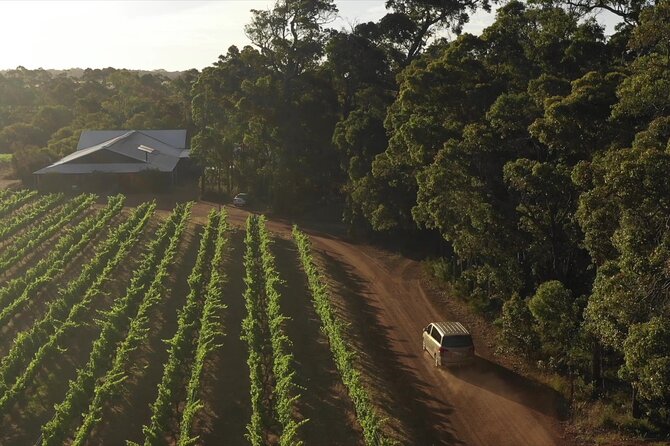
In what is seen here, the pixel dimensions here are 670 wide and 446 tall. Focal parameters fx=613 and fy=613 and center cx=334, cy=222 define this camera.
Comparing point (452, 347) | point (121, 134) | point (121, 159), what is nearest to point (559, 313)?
point (452, 347)

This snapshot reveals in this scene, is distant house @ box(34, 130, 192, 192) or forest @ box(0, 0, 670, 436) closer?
forest @ box(0, 0, 670, 436)

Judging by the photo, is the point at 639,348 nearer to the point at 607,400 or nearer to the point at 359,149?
the point at 607,400

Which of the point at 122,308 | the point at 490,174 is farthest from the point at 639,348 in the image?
the point at 122,308

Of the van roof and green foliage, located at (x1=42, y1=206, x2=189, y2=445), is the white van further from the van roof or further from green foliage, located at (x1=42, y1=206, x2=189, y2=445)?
green foliage, located at (x1=42, y1=206, x2=189, y2=445)

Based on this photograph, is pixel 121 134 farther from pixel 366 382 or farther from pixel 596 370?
pixel 596 370

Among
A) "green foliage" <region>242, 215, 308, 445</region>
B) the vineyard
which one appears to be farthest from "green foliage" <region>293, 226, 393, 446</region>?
"green foliage" <region>242, 215, 308, 445</region>

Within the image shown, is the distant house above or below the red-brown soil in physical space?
above
